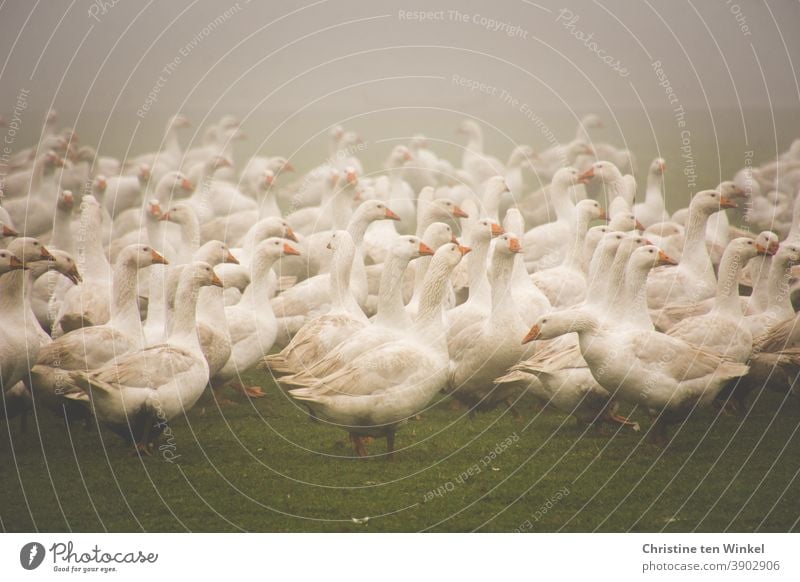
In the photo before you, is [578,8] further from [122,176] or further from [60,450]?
[60,450]

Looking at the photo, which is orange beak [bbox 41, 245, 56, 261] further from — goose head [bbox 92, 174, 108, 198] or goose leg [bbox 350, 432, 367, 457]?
goose leg [bbox 350, 432, 367, 457]

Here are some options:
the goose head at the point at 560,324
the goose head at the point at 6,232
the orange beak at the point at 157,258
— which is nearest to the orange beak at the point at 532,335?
the goose head at the point at 560,324

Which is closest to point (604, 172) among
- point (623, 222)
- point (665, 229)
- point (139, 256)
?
point (623, 222)

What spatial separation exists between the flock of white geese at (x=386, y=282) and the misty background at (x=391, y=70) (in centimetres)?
13

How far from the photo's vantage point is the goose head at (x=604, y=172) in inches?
239

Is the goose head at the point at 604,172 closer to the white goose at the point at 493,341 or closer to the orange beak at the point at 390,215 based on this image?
the white goose at the point at 493,341

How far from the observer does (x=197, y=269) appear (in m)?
5.49

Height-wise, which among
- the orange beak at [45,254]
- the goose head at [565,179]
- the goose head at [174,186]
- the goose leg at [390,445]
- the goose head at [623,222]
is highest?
the goose head at [174,186]

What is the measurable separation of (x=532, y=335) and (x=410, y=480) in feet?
3.34

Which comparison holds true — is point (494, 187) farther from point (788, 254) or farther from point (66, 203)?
point (66, 203)

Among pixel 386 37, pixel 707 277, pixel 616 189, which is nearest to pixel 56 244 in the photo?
pixel 386 37

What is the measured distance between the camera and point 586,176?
6.10 meters
